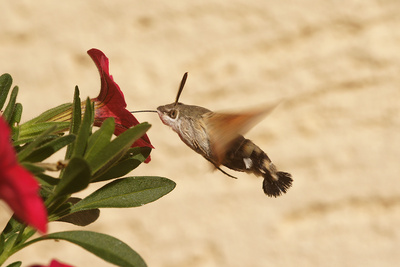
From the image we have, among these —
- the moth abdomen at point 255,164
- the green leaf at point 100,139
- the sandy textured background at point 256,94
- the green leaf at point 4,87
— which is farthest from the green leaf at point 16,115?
the sandy textured background at point 256,94

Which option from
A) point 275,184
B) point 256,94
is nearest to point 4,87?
point 275,184

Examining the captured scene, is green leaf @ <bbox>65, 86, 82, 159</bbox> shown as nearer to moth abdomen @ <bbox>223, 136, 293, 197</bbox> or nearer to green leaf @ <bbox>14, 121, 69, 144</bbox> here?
green leaf @ <bbox>14, 121, 69, 144</bbox>

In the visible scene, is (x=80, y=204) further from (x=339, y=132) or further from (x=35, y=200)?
(x=339, y=132)

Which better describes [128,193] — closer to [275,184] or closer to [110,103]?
[110,103]

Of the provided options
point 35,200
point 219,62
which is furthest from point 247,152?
point 219,62

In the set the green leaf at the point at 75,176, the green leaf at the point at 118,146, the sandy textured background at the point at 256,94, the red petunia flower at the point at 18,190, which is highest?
the sandy textured background at the point at 256,94

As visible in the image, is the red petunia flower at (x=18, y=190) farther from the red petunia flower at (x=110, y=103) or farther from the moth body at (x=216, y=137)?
the moth body at (x=216, y=137)

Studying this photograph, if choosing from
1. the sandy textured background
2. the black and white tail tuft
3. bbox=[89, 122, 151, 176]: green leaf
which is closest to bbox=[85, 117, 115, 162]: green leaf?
bbox=[89, 122, 151, 176]: green leaf
